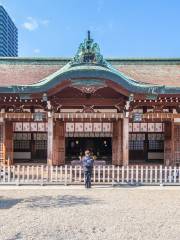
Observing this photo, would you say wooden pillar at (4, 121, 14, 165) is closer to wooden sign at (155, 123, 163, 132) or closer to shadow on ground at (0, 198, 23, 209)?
shadow on ground at (0, 198, 23, 209)

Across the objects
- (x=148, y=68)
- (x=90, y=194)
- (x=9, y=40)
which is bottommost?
(x=90, y=194)

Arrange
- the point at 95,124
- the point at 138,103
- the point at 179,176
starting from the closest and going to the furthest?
the point at 179,176 → the point at 138,103 → the point at 95,124

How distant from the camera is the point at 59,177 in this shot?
14625 mm

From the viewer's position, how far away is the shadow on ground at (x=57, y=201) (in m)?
9.97

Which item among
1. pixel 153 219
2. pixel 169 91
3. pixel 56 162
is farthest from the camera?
pixel 56 162

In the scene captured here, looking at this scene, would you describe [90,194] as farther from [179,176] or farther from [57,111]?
[57,111]

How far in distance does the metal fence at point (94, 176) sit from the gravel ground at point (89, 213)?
0.89 meters

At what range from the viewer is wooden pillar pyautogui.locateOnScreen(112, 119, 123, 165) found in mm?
17719

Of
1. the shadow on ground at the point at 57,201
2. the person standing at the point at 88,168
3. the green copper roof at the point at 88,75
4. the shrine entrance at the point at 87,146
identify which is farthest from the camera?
the shrine entrance at the point at 87,146

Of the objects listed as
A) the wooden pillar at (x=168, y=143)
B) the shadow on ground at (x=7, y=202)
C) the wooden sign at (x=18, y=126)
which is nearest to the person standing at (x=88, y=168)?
the shadow on ground at (x=7, y=202)

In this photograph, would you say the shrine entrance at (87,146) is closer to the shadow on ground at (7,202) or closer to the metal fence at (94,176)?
the metal fence at (94,176)

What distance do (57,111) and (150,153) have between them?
6.48m

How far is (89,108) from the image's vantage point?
1639 cm

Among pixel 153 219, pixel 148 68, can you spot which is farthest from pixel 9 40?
pixel 153 219
